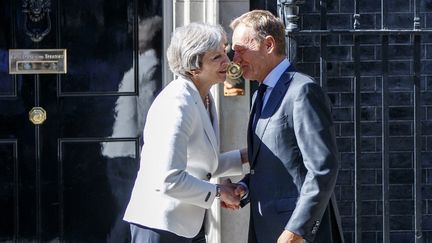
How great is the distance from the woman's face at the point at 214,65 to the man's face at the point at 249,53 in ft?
0.20

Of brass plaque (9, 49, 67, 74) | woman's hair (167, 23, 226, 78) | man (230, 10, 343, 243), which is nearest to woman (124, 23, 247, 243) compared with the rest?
woman's hair (167, 23, 226, 78)

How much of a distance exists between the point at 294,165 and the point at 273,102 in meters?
0.28

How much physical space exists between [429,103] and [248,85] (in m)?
1.28

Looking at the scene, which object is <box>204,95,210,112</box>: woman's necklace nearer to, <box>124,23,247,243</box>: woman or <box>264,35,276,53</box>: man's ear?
<box>124,23,247,243</box>: woman

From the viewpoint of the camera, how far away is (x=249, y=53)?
372 cm

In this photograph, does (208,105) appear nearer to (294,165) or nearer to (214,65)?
(214,65)

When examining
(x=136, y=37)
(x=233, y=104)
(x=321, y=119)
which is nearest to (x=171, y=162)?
(x=321, y=119)

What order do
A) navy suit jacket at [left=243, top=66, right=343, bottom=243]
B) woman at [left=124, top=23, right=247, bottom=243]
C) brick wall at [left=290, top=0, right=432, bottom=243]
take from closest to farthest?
navy suit jacket at [left=243, top=66, right=343, bottom=243]
woman at [left=124, top=23, right=247, bottom=243]
brick wall at [left=290, top=0, right=432, bottom=243]

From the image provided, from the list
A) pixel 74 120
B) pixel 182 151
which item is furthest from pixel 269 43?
pixel 74 120

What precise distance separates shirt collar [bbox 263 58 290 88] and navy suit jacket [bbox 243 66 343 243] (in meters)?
0.03

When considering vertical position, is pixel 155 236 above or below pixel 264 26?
below

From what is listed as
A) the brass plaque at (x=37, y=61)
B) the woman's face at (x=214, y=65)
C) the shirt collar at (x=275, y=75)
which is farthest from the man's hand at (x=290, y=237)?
the brass plaque at (x=37, y=61)

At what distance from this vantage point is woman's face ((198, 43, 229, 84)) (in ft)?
12.3

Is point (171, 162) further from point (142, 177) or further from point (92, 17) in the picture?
point (92, 17)
